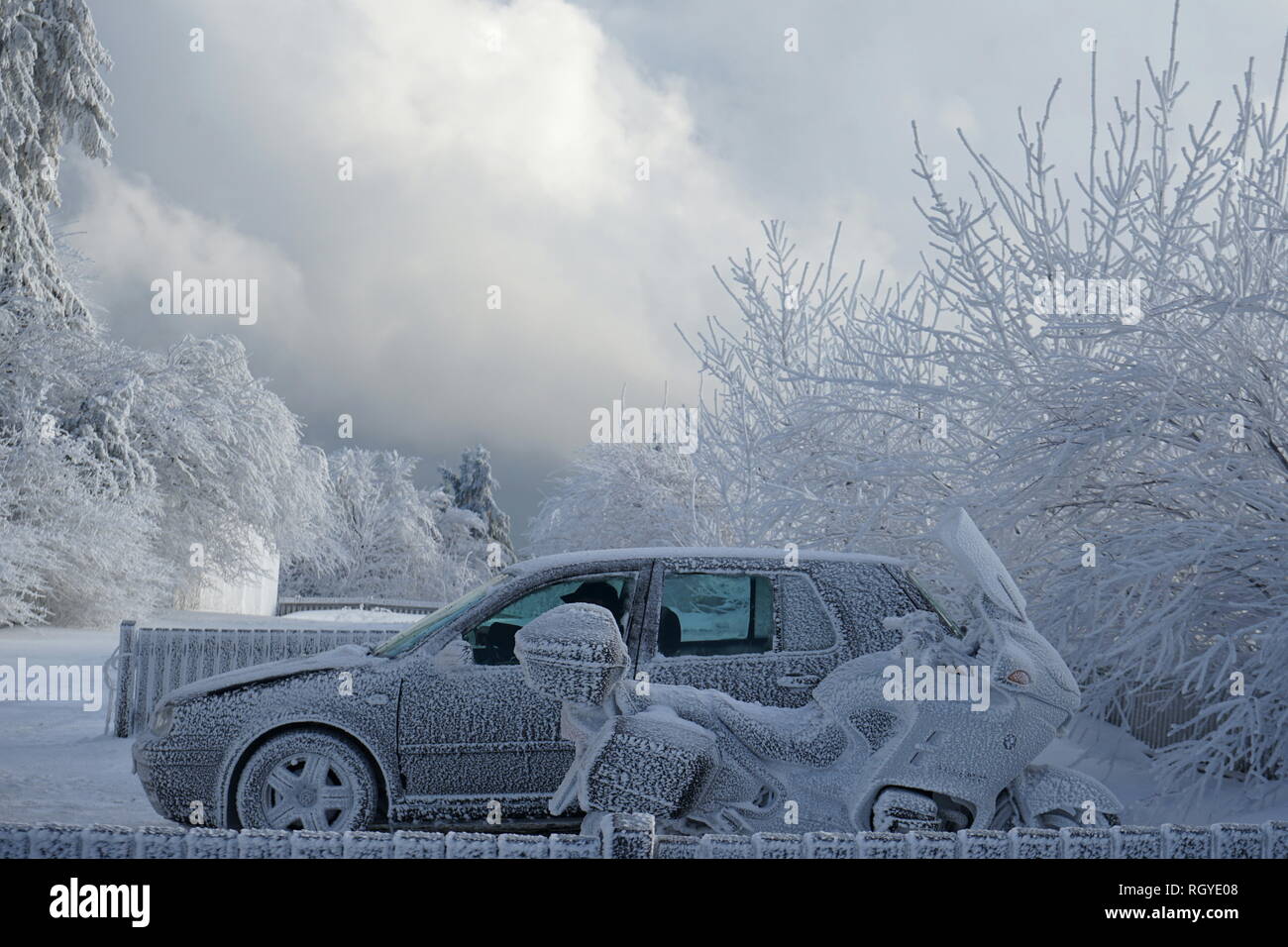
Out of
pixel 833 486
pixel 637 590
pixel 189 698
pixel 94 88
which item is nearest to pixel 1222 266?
pixel 833 486

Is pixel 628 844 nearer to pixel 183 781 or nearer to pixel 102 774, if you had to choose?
pixel 183 781

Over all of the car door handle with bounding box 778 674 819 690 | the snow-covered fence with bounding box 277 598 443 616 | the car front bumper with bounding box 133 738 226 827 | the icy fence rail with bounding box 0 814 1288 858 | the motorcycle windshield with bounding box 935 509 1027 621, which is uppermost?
the motorcycle windshield with bounding box 935 509 1027 621

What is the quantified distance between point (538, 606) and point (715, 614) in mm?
896

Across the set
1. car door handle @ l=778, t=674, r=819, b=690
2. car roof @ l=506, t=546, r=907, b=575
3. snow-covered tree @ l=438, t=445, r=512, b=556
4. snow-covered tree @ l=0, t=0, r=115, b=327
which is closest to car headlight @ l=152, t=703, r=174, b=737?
car roof @ l=506, t=546, r=907, b=575

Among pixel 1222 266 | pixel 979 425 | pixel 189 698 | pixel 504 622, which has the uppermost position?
pixel 1222 266

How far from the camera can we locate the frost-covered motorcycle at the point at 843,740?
8.17 ft

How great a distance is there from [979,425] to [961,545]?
25.6 feet

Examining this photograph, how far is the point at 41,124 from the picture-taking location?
2520 centimetres

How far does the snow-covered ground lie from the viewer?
7.10 m

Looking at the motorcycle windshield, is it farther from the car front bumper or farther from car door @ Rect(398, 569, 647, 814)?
the car front bumper

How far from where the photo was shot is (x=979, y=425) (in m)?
10.3

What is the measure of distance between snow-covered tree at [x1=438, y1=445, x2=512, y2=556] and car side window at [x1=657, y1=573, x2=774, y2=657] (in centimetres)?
5282

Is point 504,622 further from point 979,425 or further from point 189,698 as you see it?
point 979,425
